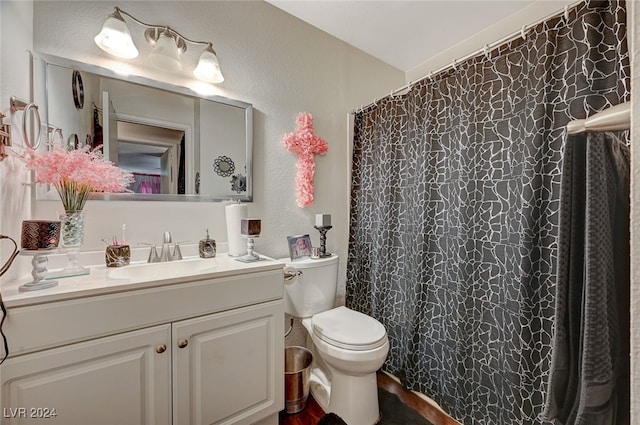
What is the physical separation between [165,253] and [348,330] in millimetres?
1044

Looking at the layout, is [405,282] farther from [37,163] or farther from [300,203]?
[37,163]

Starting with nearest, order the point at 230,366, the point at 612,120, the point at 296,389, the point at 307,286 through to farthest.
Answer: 1. the point at 612,120
2. the point at 230,366
3. the point at 296,389
4. the point at 307,286

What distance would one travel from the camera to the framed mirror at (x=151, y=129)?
4.08 feet

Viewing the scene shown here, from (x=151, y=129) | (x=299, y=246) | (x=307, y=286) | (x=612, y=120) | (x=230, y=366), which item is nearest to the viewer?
(x=612, y=120)

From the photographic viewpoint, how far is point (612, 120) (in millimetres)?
345

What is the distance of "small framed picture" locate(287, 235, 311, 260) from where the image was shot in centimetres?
180

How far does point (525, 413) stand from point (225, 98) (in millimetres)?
2225

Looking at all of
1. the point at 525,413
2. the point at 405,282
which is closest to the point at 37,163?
the point at 405,282

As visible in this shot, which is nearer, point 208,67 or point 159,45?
point 159,45

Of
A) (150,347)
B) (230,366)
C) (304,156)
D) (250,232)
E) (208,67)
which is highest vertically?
(208,67)

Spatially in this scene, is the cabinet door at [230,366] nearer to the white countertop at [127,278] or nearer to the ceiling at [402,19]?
the white countertop at [127,278]

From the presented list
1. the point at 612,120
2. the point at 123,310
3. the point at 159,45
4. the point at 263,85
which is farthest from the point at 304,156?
the point at 612,120

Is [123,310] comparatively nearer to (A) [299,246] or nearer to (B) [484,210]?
(A) [299,246]

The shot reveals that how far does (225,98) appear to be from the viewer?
165 centimetres
